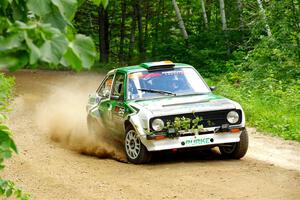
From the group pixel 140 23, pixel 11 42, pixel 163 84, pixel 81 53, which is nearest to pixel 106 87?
pixel 163 84

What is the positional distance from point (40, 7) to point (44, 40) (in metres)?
0.17

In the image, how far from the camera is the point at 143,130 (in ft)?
30.9

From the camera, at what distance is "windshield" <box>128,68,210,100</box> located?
10578 mm

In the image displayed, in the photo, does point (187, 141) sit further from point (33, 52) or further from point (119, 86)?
point (33, 52)

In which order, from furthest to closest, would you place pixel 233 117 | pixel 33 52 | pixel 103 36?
pixel 103 36 → pixel 233 117 → pixel 33 52

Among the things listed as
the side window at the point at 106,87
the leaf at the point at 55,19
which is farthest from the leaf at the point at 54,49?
the side window at the point at 106,87

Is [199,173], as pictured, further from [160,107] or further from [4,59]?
[4,59]

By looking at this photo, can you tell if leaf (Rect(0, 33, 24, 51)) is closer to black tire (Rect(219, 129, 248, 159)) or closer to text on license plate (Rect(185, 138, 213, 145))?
text on license plate (Rect(185, 138, 213, 145))

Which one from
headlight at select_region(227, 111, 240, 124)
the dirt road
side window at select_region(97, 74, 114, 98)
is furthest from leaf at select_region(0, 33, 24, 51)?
side window at select_region(97, 74, 114, 98)

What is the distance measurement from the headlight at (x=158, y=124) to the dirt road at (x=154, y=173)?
62 cm

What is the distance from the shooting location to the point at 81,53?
1762 mm

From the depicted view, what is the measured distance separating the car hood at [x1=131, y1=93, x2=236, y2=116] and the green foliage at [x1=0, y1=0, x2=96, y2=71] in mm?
7543

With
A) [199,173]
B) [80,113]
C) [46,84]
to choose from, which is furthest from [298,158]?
[46,84]

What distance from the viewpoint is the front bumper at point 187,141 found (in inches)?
370
